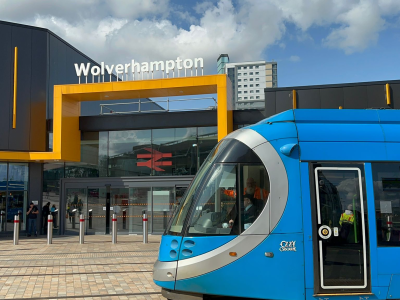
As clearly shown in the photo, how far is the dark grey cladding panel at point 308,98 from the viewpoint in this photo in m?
16.3

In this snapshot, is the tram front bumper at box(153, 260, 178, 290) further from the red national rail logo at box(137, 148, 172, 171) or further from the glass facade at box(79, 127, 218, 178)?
the red national rail logo at box(137, 148, 172, 171)

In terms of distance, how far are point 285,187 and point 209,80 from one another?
37.6 ft

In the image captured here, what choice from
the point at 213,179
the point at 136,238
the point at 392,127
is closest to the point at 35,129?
the point at 136,238

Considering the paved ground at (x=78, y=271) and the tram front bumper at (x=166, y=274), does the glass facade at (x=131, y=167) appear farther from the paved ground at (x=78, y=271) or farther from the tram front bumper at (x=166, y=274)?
the tram front bumper at (x=166, y=274)

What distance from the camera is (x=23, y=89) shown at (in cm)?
1950

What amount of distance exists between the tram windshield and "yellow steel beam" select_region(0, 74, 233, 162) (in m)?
10.2

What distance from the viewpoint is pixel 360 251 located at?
638 cm

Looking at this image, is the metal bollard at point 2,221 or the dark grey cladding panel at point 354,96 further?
the metal bollard at point 2,221

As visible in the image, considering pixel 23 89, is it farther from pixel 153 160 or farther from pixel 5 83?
pixel 153 160

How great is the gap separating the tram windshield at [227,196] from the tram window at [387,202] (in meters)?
1.74

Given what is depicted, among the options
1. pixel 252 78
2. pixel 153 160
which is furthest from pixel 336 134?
pixel 252 78

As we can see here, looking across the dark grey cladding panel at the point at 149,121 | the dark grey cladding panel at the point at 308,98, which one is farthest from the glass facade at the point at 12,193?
the dark grey cladding panel at the point at 308,98

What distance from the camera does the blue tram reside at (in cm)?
628

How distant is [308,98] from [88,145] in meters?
10.4
